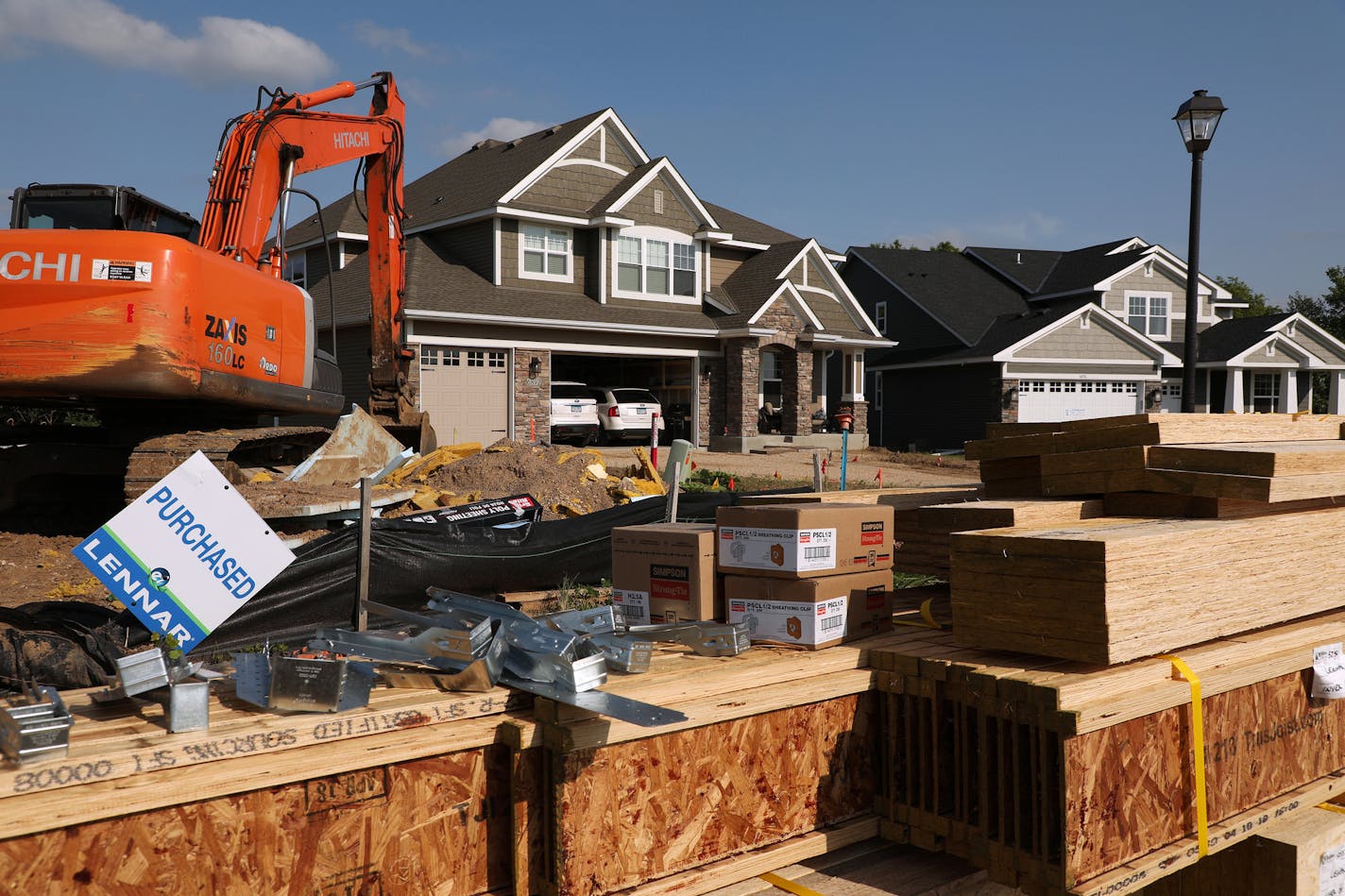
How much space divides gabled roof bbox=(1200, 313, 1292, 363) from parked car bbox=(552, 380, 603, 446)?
20855 millimetres

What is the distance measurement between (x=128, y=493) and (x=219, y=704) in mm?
6255

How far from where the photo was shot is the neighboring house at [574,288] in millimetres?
22359

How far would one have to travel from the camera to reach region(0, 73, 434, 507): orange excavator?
7.50m

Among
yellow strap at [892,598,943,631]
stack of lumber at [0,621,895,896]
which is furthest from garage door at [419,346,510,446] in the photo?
stack of lumber at [0,621,895,896]

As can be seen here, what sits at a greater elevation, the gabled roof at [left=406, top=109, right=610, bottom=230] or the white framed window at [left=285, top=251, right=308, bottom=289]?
the gabled roof at [left=406, top=109, right=610, bottom=230]

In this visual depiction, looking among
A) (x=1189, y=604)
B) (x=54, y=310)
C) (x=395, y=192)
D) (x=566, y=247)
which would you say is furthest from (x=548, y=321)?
(x=1189, y=604)

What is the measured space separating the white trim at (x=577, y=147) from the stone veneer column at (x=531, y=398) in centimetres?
350

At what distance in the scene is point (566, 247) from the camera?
24.7 m

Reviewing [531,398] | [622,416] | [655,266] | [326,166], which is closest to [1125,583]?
[326,166]

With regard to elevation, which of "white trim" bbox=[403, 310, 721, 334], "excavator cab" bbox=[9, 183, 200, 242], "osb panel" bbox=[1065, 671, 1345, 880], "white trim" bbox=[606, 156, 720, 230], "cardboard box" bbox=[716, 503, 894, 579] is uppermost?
"white trim" bbox=[606, 156, 720, 230]

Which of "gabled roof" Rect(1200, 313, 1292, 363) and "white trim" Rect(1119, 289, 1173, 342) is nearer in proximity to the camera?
"gabled roof" Rect(1200, 313, 1292, 363)

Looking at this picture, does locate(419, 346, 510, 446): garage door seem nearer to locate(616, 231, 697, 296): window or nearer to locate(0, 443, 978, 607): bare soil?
locate(616, 231, 697, 296): window

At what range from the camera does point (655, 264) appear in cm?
2575

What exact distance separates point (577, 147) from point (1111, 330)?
1747cm
